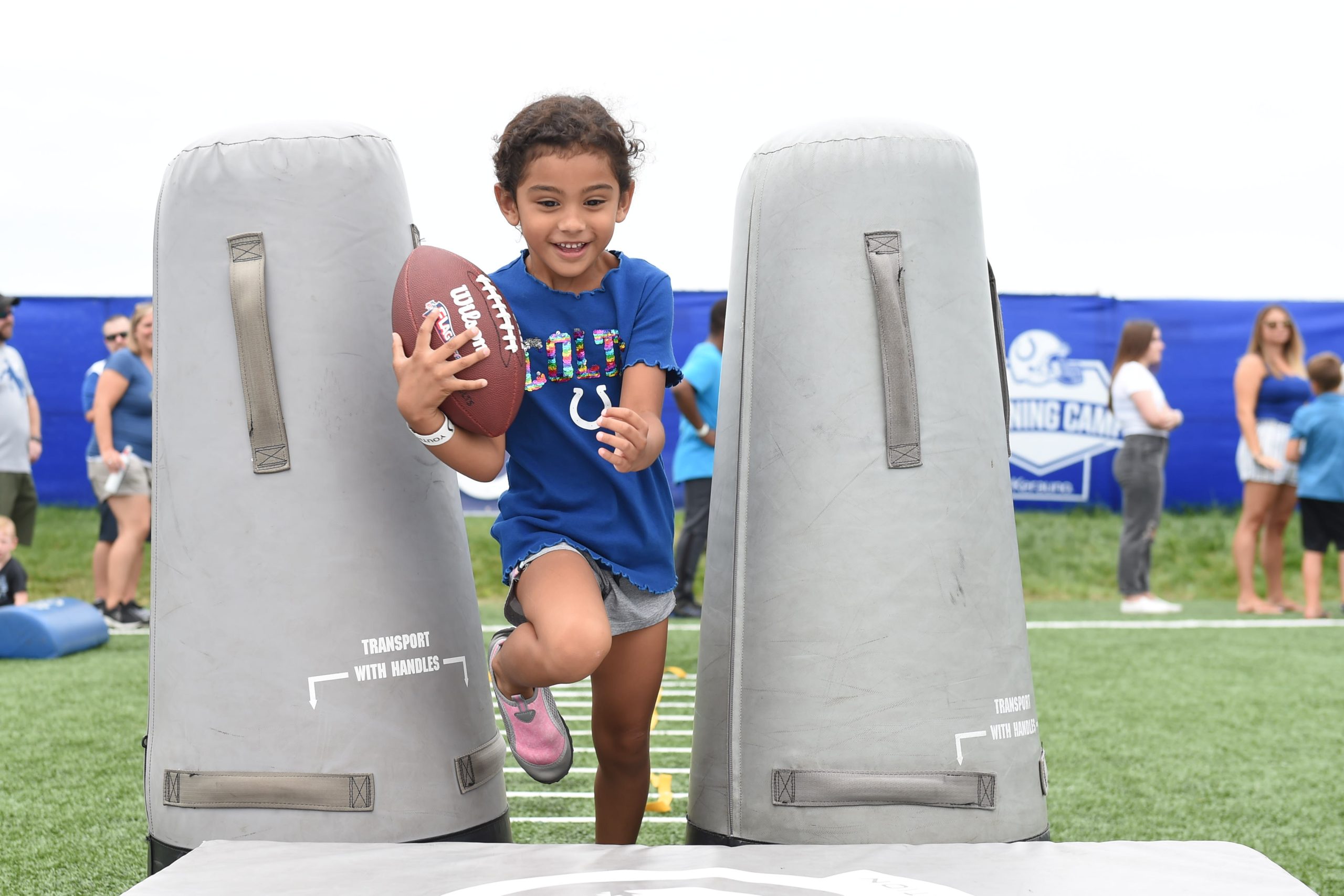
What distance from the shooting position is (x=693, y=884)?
178 cm

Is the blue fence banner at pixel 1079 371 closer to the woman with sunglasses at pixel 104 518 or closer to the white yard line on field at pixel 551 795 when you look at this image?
the woman with sunglasses at pixel 104 518

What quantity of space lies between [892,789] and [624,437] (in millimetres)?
789

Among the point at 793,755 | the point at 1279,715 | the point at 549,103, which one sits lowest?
the point at 1279,715

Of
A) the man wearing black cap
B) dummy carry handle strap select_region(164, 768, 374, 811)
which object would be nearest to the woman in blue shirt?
the man wearing black cap

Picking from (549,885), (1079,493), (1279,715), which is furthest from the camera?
(1079,493)

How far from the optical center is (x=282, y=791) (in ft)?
6.64

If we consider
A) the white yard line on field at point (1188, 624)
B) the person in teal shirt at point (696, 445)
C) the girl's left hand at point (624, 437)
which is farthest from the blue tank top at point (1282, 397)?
the girl's left hand at point (624, 437)

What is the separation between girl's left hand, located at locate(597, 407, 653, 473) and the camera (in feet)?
6.51

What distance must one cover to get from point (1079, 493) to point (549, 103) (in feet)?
25.4

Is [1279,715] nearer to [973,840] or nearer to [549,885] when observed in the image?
[973,840]

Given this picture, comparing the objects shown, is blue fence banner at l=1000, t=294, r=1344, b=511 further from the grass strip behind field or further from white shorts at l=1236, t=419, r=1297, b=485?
white shorts at l=1236, t=419, r=1297, b=485

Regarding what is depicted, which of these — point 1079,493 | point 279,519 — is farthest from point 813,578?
point 1079,493

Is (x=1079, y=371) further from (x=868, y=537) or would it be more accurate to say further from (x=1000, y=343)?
(x=868, y=537)

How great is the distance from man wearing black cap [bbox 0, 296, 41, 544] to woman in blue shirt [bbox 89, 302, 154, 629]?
34cm
